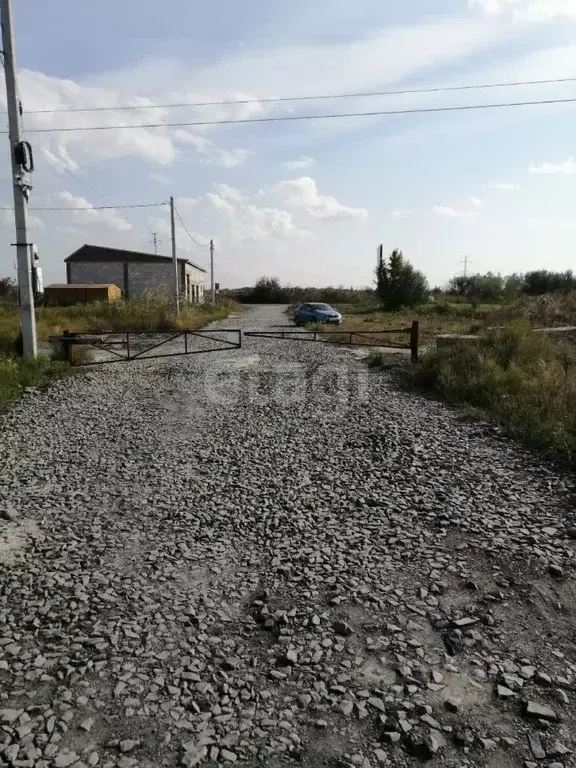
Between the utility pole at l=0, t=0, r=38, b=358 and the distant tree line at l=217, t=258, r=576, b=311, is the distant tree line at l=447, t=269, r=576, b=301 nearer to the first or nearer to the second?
the distant tree line at l=217, t=258, r=576, b=311

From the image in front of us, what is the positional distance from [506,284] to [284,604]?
64.9 metres

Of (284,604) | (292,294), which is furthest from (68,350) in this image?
(292,294)

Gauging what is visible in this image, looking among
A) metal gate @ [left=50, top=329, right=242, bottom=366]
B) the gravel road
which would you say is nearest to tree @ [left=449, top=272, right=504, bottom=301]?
metal gate @ [left=50, top=329, right=242, bottom=366]

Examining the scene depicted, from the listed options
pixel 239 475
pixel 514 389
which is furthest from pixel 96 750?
pixel 514 389

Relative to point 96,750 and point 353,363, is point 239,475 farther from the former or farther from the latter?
point 353,363

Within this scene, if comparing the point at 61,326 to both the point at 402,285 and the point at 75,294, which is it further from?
the point at 402,285

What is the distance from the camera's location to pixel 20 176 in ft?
42.8

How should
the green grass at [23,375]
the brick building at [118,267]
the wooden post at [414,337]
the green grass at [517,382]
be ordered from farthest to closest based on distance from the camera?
the brick building at [118,267], the wooden post at [414,337], the green grass at [23,375], the green grass at [517,382]

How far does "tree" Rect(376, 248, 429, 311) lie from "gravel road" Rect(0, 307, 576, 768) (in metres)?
45.0

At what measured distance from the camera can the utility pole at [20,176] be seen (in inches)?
501

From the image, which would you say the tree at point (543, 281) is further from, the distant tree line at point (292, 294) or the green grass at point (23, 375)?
the green grass at point (23, 375)

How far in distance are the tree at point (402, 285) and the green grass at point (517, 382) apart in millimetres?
38380

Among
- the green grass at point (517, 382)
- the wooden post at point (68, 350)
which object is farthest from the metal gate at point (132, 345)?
the green grass at point (517, 382)

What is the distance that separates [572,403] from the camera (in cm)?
812
